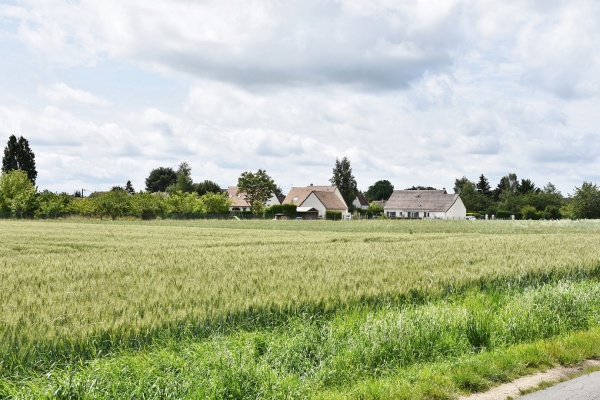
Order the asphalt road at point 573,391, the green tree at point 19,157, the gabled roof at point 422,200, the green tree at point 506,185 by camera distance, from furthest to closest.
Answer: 1. the green tree at point 506,185
2. the gabled roof at point 422,200
3. the green tree at point 19,157
4. the asphalt road at point 573,391

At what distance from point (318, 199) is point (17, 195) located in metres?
59.5

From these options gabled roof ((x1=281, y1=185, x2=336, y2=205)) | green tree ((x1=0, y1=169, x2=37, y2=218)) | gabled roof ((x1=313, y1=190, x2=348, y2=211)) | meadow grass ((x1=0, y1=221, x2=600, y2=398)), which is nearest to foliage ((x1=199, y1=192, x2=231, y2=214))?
gabled roof ((x1=281, y1=185, x2=336, y2=205))

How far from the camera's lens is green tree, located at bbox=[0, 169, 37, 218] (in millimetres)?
91062

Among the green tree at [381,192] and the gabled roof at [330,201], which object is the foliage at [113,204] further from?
the green tree at [381,192]

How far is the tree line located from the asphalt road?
8931cm

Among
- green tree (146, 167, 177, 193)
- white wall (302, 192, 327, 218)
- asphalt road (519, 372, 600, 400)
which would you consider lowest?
asphalt road (519, 372, 600, 400)

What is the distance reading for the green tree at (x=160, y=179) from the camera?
17438 cm

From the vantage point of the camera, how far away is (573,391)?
7270mm

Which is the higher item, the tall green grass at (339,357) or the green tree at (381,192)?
the green tree at (381,192)

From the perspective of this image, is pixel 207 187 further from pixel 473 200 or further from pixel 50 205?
pixel 473 200

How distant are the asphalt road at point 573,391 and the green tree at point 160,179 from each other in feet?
563

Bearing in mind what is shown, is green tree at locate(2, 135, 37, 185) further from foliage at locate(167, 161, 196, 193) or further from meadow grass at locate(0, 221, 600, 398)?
meadow grass at locate(0, 221, 600, 398)

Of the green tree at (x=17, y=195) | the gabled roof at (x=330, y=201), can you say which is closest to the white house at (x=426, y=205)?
the gabled roof at (x=330, y=201)

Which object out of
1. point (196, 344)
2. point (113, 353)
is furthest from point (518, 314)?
point (113, 353)
